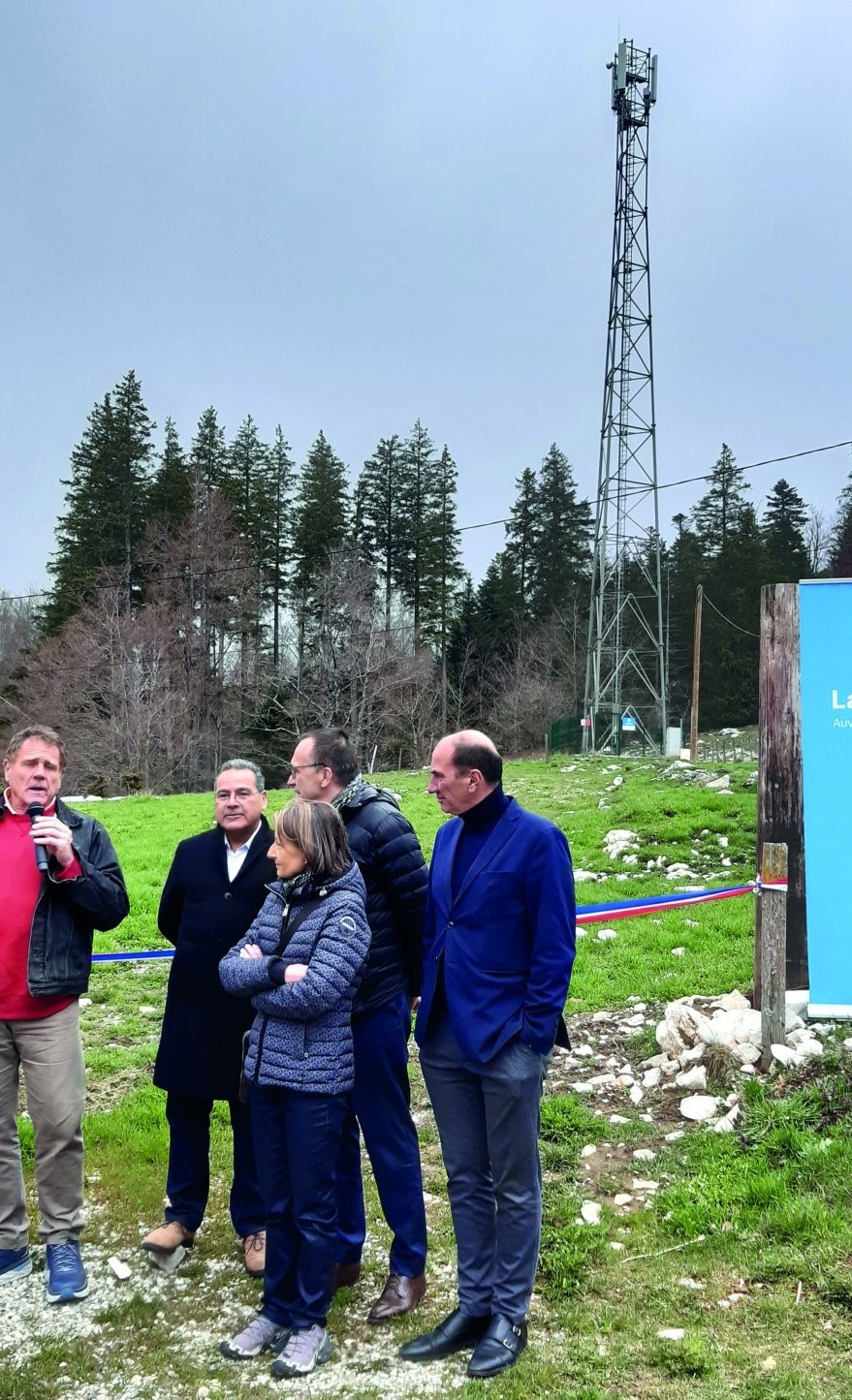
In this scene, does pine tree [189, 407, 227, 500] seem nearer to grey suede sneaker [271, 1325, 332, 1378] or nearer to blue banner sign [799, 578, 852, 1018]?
blue banner sign [799, 578, 852, 1018]

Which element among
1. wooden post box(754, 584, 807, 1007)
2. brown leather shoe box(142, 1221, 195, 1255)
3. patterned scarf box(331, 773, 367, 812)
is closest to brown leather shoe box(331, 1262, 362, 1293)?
brown leather shoe box(142, 1221, 195, 1255)

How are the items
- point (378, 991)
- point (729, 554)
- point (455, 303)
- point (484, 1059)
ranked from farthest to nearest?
point (729, 554), point (455, 303), point (378, 991), point (484, 1059)

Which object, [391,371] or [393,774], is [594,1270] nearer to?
[393,774]

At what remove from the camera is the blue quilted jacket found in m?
3.47

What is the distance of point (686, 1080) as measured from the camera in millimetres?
5484

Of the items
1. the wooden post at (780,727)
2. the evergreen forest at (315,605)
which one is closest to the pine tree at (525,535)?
the evergreen forest at (315,605)

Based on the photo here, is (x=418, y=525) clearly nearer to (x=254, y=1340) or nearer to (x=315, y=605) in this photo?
(x=315, y=605)

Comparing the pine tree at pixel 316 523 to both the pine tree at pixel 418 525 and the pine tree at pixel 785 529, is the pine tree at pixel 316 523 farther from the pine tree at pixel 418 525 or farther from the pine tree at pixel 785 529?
the pine tree at pixel 785 529

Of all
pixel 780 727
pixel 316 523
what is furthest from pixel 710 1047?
pixel 316 523

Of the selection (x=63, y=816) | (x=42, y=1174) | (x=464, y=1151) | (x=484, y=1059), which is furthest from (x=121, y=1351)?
(x=63, y=816)

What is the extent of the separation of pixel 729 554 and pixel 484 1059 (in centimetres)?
5186

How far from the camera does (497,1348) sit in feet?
11.0

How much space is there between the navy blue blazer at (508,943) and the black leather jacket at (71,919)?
4.64ft

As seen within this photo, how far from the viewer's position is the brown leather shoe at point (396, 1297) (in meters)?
3.70
